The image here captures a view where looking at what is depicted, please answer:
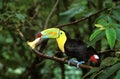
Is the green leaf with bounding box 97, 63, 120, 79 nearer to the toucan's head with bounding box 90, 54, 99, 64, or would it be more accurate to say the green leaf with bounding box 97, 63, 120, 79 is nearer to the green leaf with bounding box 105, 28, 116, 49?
the green leaf with bounding box 105, 28, 116, 49

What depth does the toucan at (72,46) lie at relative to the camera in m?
1.47

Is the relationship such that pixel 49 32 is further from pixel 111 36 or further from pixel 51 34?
pixel 111 36

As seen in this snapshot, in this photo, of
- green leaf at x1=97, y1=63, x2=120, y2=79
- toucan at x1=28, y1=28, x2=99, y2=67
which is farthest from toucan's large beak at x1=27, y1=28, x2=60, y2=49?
green leaf at x1=97, y1=63, x2=120, y2=79

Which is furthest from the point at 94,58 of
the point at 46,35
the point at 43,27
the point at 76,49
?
the point at 43,27

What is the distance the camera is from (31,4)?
100 inches

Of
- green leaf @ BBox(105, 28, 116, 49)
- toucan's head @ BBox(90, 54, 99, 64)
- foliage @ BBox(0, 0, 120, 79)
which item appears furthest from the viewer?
toucan's head @ BBox(90, 54, 99, 64)

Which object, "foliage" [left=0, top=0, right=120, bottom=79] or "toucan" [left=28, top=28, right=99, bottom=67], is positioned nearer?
"foliage" [left=0, top=0, right=120, bottom=79]

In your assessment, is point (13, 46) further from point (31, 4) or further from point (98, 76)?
point (98, 76)

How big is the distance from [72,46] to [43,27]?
79 cm

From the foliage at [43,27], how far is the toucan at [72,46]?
0.07 m

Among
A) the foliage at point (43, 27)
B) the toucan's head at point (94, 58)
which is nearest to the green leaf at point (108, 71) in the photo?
the foliage at point (43, 27)

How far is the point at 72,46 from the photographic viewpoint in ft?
5.14

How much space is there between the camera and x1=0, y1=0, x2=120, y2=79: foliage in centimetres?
133

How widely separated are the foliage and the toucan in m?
0.07
